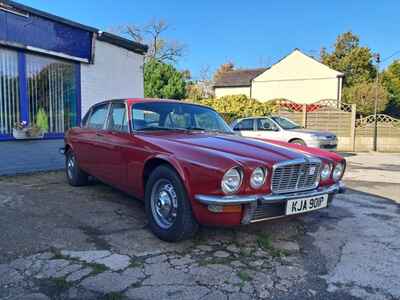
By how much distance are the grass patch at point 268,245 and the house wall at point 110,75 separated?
6442 millimetres

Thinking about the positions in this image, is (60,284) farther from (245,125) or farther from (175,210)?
(245,125)

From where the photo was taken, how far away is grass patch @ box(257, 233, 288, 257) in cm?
336

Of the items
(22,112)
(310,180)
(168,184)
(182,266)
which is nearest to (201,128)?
(168,184)

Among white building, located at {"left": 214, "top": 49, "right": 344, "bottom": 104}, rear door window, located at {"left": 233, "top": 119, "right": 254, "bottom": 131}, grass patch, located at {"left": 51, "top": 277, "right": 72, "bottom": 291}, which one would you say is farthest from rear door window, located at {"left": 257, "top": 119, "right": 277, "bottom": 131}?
white building, located at {"left": 214, "top": 49, "right": 344, "bottom": 104}

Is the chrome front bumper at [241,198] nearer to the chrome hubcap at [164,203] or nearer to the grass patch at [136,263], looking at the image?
the chrome hubcap at [164,203]

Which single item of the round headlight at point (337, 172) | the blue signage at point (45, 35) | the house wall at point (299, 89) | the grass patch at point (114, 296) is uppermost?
the house wall at point (299, 89)

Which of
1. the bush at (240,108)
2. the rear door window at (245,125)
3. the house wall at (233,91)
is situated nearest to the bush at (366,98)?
the house wall at (233,91)

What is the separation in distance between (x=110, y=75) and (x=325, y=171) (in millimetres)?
7179

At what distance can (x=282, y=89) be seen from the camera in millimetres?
30062

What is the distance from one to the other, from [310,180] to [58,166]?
648cm

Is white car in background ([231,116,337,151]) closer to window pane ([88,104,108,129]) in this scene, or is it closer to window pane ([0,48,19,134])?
window pane ([88,104,108,129])

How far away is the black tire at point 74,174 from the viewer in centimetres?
599

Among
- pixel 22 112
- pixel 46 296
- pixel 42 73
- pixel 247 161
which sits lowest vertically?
pixel 46 296

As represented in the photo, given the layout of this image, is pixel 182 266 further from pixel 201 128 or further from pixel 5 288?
pixel 201 128
